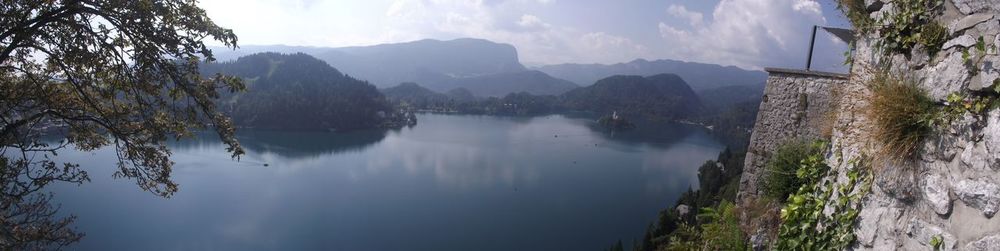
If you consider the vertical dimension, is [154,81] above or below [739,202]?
above

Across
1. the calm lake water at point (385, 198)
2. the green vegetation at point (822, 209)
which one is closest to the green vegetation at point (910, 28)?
the green vegetation at point (822, 209)

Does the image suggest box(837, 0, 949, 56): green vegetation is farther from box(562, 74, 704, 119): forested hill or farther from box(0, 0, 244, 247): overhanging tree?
box(562, 74, 704, 119): forested hill

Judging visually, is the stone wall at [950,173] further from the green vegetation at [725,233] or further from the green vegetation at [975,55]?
the green vegetation at [725,233]

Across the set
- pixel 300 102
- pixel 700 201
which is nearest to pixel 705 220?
pixel 700 201

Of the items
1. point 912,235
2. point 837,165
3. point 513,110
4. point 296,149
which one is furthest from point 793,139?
point 513,110

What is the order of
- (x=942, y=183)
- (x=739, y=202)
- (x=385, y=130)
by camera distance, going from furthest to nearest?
(x=385, y=130)
(x=739, y=202)
(x=942, y=183)

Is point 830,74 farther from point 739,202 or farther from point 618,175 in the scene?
point 618,175
